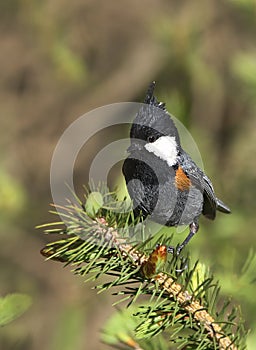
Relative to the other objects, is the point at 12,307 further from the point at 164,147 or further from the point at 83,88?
the point at 83,88

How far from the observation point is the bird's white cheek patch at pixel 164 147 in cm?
144

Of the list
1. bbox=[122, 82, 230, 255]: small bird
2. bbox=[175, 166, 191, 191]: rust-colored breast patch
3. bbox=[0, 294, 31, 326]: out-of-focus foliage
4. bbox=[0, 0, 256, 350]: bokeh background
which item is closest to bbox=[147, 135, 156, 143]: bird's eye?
bbox=[122, 82, 230, 255]: small bird

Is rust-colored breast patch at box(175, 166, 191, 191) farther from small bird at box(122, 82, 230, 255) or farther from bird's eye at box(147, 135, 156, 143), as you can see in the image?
bird's eye at box(147, 135, 156, 143)

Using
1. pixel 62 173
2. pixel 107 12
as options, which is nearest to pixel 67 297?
pixel 62 173

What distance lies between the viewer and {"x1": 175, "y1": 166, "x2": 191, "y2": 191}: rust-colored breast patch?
152 centimetres

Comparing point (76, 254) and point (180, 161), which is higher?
point (180, 161)

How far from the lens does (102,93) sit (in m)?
3.70

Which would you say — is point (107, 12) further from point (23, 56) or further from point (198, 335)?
point (198, 335)

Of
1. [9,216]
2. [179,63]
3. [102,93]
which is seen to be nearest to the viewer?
[9,216]

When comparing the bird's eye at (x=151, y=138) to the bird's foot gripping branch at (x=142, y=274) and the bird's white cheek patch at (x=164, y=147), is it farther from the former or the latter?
the bird's foot gripping branch at (x=142, y=274)

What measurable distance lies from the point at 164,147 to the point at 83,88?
7.08 ft

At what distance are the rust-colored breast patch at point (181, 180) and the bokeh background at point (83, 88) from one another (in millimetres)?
1332

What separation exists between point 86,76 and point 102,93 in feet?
0.89

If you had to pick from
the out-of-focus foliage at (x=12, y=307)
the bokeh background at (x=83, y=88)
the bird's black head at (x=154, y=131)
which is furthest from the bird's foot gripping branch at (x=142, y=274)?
the bokeh background at (x=83, y=88)
